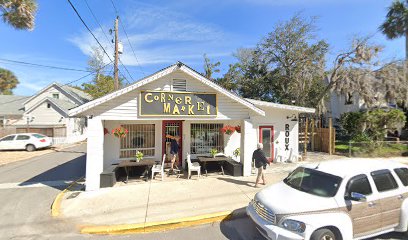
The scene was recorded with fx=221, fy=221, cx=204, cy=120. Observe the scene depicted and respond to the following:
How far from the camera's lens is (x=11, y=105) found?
29.4 m

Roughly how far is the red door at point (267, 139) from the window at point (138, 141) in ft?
Result: 19.3

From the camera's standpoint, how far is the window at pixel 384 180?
4.58 metres

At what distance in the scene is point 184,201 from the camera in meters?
6.79

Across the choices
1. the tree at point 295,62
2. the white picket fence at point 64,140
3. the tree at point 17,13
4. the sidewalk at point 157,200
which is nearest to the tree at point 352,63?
the tree at point 295,62

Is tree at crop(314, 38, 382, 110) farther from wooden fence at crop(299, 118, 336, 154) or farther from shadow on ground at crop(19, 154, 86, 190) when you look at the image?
shadow on ground at crop(19, 154, 86, 190)

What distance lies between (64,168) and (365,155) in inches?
713

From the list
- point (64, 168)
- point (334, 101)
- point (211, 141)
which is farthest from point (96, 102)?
point (334, 101)

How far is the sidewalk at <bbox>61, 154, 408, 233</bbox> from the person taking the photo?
19.4ft

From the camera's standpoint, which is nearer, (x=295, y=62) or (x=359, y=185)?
(x=359, y=185)

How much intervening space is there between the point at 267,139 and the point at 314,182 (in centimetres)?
768

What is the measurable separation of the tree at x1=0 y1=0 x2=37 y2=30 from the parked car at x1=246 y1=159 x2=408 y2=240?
1302cm

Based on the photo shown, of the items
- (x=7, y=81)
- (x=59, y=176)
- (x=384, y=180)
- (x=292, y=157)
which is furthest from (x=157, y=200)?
(x=7, y=81)

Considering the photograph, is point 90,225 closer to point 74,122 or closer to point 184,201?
point 184,201

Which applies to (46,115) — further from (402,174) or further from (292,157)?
(402,174)
